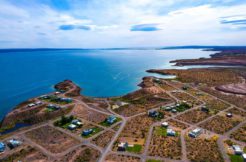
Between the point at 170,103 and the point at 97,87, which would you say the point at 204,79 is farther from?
the point at 97,87

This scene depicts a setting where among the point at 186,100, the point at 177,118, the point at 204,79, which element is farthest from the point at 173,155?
the point at 204,79

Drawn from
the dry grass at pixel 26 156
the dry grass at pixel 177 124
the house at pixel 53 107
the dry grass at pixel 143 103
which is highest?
the house at pixel 53 107

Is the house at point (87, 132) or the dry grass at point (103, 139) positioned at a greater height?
the house at point (87, 132)

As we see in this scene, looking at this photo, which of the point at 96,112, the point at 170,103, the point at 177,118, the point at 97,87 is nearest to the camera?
the point at 177,118

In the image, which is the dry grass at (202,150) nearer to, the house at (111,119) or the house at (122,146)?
the house at (122,146)

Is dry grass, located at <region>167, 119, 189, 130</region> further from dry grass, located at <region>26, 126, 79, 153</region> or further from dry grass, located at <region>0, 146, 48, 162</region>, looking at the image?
dry grass, located at <region>0, 146, 48, 162</region>

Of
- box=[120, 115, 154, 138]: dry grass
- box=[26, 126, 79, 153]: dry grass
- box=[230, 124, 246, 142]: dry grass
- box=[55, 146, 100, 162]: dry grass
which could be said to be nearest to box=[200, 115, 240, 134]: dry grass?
box=[230, 124, 246, 142]: dry grass

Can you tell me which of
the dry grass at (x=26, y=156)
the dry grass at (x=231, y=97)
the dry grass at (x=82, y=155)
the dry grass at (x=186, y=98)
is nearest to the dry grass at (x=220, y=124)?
the dry grass at (x=186, y=98)

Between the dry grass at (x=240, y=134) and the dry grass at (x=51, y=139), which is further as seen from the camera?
the dry grass at (x=240, y=134)

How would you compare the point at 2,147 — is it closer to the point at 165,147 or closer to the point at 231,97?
the point at 165,147

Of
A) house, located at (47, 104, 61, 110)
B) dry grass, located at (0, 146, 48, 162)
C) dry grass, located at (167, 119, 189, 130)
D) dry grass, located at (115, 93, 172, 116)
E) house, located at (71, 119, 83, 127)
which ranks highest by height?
house, located at (47, 104, 61, 110)

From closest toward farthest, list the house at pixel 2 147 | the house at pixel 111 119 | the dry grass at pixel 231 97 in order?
1. the house at pixel 2 147
2. the house at pixel 111 119
3. the dry grass at pixel 231 97
